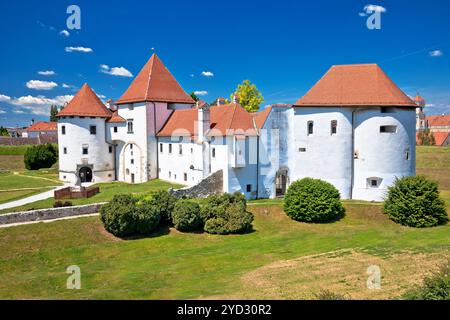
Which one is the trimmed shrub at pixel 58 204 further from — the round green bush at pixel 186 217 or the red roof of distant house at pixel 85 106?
the red roof of distant house at pixel 85 106

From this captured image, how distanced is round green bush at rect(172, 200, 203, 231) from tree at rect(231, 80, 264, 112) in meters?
31.9

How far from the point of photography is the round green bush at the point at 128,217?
24609 mm

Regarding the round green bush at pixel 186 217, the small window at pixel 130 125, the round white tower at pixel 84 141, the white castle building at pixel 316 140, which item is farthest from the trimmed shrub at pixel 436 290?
the round white tower at pixel 84 141

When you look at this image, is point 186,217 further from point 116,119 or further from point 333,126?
point 116,119

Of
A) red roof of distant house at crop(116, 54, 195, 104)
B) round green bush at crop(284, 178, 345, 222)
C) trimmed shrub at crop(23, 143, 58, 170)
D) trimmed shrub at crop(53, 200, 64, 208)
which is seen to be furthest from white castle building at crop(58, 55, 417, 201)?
trimmed shrub at crop(23, 143, 58, 170)

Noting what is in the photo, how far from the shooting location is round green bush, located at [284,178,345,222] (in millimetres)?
29297

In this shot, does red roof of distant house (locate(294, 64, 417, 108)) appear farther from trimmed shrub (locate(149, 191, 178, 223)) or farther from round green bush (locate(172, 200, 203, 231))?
trimmed shrub (locate(149, 191, 178, 223))

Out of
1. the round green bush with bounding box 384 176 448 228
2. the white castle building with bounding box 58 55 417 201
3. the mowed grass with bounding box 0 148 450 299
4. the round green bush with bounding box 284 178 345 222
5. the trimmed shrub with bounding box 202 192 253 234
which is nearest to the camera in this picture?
the mowed grass with bounding box 0 148 450 299

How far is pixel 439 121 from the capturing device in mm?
115188

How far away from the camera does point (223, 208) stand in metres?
27.3

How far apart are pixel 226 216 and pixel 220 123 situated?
9998 mm
